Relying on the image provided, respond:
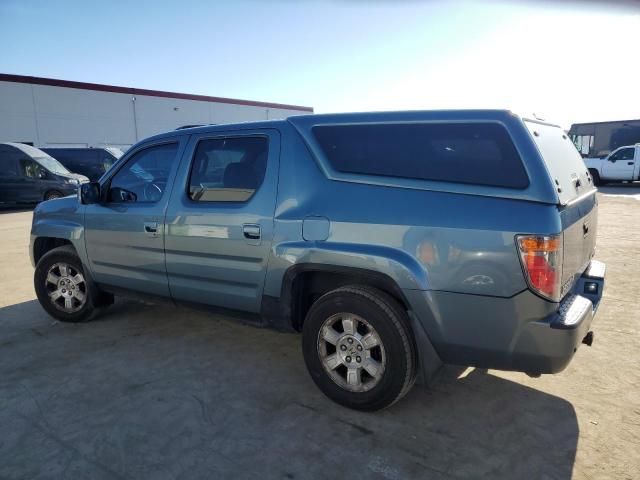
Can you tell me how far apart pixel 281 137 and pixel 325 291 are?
44.6 inches

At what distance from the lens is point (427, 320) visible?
2.76 m

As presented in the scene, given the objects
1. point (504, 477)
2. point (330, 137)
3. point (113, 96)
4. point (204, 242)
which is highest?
point (113, 96)

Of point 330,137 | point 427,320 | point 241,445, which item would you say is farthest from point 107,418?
point 330,137

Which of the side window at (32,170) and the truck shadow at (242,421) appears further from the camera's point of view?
the side window at (32,170)

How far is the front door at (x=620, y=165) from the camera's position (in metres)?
20.5

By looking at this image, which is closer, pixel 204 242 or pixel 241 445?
pixel 241 445

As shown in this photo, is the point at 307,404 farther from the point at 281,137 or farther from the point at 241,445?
the point at 281,137

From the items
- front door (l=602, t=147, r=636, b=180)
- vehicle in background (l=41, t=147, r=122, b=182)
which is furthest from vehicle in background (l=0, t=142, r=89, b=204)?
front door (l=602, t=147, r=636, b=180)

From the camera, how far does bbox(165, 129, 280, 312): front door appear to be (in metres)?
3.39

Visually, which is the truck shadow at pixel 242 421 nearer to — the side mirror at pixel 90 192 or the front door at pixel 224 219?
the front door at pixel 224 219

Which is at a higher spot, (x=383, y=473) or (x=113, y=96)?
(x=113, y=96)

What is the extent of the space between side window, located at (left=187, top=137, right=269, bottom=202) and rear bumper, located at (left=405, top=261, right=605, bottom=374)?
146 centimetres

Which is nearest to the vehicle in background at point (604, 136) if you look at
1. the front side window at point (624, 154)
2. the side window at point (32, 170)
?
the front side window at point (624, 154)

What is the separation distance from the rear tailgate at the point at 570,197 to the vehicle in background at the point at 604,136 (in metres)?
22.3
